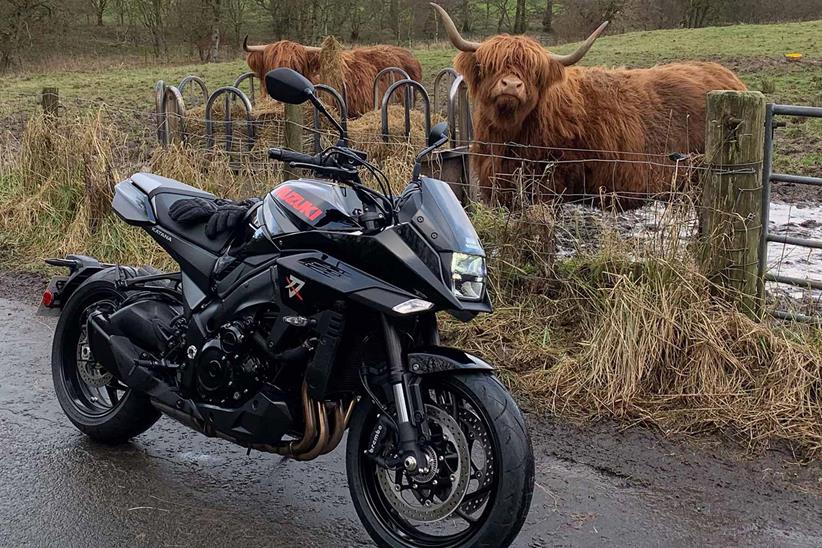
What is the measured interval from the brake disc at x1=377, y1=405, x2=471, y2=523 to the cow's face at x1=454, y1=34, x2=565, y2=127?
13.3 ft

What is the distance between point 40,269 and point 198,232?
4044 mm

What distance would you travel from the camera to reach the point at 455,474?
3189 millimetres

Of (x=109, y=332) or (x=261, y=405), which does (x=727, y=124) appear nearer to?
(x=261, y=405)

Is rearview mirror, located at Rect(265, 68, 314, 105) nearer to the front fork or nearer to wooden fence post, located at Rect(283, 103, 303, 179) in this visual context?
the front fork

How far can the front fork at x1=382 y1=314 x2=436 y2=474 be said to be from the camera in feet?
10.4

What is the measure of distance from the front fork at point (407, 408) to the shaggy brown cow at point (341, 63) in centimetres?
978

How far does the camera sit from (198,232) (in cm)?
398

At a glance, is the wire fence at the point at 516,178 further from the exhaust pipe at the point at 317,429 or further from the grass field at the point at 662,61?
the grass field at the point at 662,61

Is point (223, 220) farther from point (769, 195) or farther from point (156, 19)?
point (156, 19)

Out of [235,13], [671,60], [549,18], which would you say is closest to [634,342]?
[671,60]

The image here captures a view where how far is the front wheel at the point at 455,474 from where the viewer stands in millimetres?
3090

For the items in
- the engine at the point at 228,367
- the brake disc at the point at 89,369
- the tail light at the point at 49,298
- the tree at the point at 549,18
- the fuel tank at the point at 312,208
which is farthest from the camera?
the tree at the point at 549,18

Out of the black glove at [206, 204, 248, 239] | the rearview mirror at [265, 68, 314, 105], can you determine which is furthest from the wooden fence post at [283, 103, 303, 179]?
the rearview mirror at [265, 68, 314, 105]

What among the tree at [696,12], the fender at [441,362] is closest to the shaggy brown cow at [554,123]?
the fender at [441,362]
